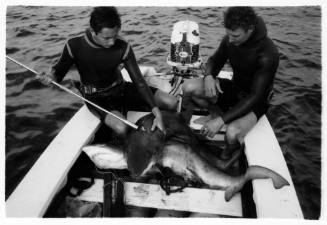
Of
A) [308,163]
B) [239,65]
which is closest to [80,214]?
[239,65]

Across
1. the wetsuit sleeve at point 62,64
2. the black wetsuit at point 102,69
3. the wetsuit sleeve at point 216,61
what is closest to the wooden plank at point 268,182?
the wetsuit sleeve at point 216,61

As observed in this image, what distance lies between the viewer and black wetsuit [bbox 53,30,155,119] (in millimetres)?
3363

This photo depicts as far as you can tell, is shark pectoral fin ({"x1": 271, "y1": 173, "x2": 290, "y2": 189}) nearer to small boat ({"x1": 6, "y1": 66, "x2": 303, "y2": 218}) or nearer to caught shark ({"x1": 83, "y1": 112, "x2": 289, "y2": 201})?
small boat ({"x1": 6, "y1": 66, "x2": 303, "y2": 218})

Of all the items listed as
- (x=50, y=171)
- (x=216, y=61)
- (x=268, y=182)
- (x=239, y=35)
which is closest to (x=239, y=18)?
(x=239, y=35)

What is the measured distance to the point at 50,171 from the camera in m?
2.78

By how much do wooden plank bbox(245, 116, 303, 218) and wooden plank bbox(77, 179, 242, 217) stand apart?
10.7 inches

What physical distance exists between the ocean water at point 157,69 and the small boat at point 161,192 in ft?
3.92

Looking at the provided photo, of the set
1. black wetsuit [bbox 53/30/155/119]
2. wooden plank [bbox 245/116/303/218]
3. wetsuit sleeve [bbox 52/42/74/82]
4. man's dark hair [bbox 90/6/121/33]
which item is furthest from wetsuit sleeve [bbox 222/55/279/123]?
wetsuit sleeve [bbox 52/42/74/82]

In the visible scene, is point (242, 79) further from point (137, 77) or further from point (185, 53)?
point (137, 77)

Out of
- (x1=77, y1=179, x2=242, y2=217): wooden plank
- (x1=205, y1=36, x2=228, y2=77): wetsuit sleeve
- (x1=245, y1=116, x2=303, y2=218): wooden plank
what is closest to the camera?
(x1=245, y1=116, x2=303, y2=218): wooden plank

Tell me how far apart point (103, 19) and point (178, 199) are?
192 centimetres

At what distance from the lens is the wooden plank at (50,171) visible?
2.45 metres

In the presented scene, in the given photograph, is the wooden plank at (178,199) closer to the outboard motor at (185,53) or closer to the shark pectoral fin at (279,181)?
the shark pectoral fin at (279,181)

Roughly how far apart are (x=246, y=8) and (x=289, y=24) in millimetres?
5465
